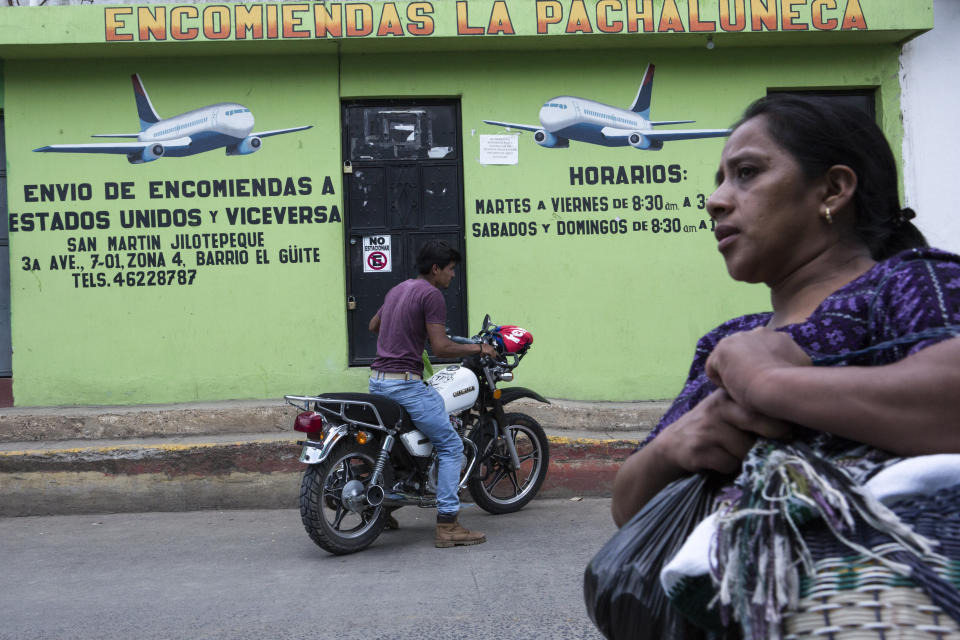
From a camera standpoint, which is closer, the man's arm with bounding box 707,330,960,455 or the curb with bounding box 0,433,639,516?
the man's arm with bounding box 707,330,960,455

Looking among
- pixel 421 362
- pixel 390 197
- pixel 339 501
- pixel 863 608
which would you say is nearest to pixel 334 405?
pixel 339 501

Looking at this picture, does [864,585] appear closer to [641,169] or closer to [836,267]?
[836,267]

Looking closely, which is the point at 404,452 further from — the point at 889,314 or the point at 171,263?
the point at 889,314

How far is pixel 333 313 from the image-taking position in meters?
8.09

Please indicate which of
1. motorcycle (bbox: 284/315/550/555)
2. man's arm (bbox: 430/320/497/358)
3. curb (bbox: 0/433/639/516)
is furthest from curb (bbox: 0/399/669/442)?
man's arm (bbox: 430/320/497/358)

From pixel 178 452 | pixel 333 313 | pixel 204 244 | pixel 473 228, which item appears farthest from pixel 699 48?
pixel 178 452

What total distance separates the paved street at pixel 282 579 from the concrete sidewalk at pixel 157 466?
0.19 meters

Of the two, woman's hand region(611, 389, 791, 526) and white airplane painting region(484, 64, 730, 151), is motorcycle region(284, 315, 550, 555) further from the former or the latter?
woman's hand region(611, 389, 791, 526)

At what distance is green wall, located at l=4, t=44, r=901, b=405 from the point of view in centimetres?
800

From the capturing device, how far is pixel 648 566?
3.83 feet

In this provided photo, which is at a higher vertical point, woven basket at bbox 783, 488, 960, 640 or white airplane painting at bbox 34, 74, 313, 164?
white airplane painting at bbox 34, 74, 313, 164

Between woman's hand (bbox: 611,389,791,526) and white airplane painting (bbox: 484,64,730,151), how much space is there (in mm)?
7071

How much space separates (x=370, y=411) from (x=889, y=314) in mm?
4566

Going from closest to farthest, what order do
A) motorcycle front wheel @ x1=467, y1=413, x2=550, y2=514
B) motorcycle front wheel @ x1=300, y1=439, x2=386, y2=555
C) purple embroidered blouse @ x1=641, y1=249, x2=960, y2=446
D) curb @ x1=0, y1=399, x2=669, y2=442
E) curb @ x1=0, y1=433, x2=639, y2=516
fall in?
purple embroidered blouse @ x1=641, y1=249, x2=960, y2=446
motorcycle front wheel @ x1=300, y1=439, x2=386, y2=555
motorcycle front wheel @ x1=467, y1=413, x2=550, y2=514
curb @ x1=0, y1=433, x2=639, y2=516
curb @ x1=0, y1=399, x2=669, y2=442
